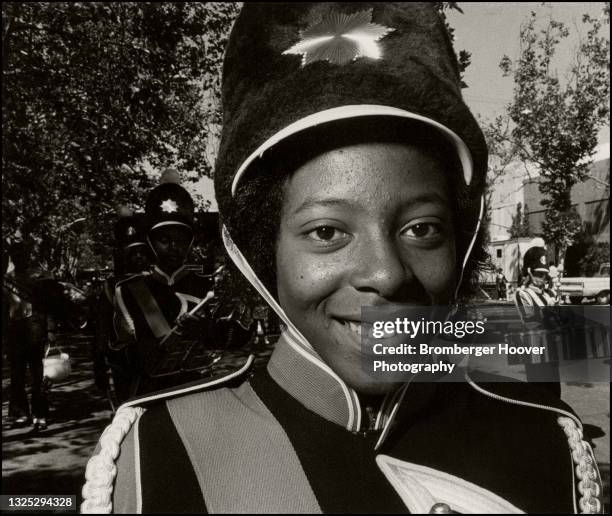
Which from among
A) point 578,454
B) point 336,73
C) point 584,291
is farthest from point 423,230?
A: point 584,291

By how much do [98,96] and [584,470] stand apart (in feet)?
9.43

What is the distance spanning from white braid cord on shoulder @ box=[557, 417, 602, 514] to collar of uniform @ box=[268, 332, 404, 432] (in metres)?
0.35

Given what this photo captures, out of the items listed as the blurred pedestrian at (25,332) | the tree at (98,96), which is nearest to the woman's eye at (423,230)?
the tree at (98,96)

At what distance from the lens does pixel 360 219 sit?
2.81ft

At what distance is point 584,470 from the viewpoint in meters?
1.03

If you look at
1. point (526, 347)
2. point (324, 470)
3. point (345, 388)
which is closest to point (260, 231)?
point (345, 388)

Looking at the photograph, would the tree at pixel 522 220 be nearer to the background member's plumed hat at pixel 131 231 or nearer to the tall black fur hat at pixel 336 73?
the background member's plumed hat at pixel 131 231

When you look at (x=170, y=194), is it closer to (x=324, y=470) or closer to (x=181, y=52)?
(x=181, y=52)

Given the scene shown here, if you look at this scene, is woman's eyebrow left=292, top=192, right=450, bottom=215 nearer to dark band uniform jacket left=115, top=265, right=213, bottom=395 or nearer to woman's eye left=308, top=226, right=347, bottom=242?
woman's eye left=308, top=226, right=347, bottom=242

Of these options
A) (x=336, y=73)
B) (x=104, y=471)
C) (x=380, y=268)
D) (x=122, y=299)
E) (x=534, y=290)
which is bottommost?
(x=104, y=471)

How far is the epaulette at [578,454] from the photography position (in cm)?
101

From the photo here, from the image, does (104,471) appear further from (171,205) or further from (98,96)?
(98,96)

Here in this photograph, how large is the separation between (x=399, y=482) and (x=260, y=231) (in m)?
0.47

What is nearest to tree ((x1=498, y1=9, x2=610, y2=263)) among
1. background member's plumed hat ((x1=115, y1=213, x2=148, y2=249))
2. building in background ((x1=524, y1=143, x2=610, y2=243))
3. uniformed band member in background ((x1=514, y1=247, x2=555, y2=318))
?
uniformed band member in background ((x1=514, y1=247, x2=555, y2=318))
